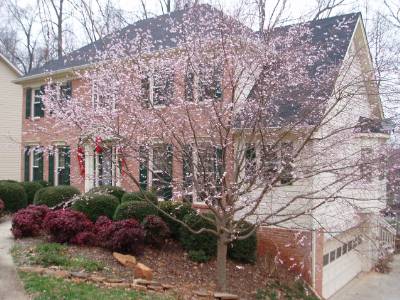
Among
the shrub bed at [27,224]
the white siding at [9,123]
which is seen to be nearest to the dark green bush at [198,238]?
the shrub bed at [27,224]

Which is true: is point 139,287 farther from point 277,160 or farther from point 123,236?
point 277,160

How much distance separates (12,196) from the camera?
14.7 metres

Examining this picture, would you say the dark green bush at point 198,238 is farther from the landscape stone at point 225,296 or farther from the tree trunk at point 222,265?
the landscape stone at point 225,296

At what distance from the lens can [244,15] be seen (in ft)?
27.1

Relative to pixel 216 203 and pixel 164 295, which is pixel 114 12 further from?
pixel 164 295

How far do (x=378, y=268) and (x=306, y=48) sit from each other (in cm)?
1006

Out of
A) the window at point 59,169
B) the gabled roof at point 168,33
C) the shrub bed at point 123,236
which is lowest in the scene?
the shrub bed at point 123,236

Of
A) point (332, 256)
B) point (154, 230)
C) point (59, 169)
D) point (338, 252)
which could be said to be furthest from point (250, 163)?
point (59, 169)

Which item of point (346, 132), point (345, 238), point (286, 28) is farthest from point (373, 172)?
point (345, 238)

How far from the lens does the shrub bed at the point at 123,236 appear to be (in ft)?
30.7

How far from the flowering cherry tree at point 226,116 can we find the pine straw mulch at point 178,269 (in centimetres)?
82

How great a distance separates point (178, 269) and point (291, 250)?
3.34 m

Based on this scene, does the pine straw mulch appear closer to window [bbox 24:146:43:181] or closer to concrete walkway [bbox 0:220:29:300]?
concrete walkway [bbox 0:220:29:300]

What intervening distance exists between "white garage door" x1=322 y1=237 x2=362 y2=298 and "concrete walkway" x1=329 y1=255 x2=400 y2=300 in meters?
0.20
